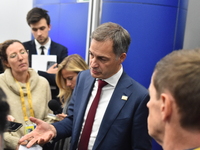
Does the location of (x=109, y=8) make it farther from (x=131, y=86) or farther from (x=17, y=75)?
(x=131, y=86)

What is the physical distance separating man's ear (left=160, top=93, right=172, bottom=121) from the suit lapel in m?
1.04

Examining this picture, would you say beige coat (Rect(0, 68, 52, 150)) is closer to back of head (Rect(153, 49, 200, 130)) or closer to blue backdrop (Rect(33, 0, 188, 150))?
blue backdrop (Rect(33, 0, 188, 150))

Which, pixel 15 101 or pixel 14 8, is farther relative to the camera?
pixel 14 8

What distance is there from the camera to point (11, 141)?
8.78 ft

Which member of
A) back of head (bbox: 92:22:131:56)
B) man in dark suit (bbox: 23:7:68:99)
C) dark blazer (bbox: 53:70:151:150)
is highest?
back of head (bbox: 92:22:131:56)

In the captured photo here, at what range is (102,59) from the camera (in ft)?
7.22

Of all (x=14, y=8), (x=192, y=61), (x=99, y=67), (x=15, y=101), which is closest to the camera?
(x=192, y=61)

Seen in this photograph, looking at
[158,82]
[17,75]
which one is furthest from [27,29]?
[158,82]

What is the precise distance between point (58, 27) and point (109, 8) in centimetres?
133

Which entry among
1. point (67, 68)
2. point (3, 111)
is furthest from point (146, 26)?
point (3, 111)

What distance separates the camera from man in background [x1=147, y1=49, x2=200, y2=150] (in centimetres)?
102

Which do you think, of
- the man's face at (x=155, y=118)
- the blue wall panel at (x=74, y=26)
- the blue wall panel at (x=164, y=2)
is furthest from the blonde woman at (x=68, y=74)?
the man's face at (x=155, y=118)

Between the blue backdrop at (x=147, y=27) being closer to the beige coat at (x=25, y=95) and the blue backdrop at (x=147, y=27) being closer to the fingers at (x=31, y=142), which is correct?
the beige coat at (x=25, y=95)

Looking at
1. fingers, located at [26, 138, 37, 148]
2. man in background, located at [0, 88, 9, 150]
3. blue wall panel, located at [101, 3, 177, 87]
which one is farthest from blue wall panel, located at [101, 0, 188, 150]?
man in background, located at [0, 88, 9, 150]
